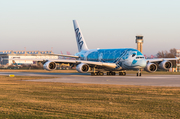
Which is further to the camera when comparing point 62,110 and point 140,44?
point 140,44

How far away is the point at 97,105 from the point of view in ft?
49.4

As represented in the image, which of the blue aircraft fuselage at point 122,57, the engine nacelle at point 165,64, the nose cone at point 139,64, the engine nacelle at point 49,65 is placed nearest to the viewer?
the nose cone at point 139,64

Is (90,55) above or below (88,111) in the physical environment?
above

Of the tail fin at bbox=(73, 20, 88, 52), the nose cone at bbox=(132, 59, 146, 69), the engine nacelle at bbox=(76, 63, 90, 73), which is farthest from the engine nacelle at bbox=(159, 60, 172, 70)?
the tail fin at bbox=(73, 20, 88, 52)

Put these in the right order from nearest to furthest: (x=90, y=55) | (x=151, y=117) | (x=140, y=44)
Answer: (x=151, y=117) → (x=90, y=55) → (x=140, y=44)

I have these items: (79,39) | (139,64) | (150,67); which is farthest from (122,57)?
(79,39)

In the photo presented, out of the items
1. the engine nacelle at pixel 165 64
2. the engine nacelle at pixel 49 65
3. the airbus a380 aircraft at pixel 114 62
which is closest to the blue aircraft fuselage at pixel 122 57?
the airbus a380 aircraft at pixel 114 62

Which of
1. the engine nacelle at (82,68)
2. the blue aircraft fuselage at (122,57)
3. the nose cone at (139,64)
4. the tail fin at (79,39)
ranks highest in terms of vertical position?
the tail fin at (79,39)

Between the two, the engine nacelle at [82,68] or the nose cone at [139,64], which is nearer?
the nose cone at [139,64]

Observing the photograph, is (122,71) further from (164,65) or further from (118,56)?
(164,65)

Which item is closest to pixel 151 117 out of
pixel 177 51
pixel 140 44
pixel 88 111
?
pixel 88 111

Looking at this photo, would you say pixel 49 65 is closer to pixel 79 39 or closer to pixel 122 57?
pixel 122 57

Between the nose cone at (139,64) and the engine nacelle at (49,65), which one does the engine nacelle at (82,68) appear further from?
the nose cone at (139,64)

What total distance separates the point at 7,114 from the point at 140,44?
15326cm
